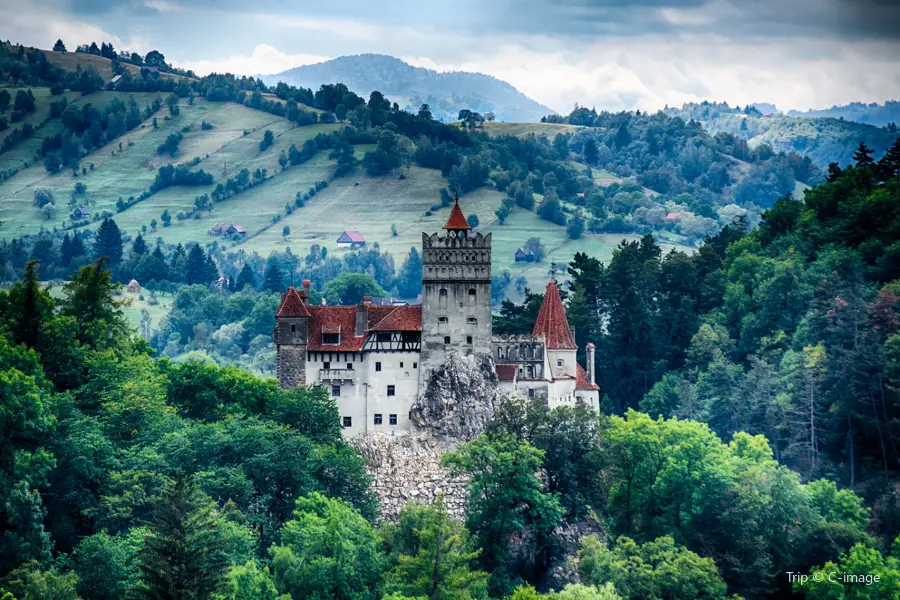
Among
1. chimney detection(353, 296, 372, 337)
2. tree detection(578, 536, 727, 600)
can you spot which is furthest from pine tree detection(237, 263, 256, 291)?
tree detection(578, 536, 727, 600)

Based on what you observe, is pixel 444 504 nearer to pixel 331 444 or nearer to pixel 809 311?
pixel 331 444

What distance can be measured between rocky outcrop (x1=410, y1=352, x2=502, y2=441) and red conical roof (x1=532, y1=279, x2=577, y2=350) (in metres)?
6.95

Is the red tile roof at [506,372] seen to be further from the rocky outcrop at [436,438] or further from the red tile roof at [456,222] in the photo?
the red tile roof at [456,222]

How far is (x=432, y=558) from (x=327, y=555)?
5540 millimetres

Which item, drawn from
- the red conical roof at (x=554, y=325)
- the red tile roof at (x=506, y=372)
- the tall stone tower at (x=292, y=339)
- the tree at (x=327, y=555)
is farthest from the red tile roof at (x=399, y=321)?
the tree at (x=327, y=555)

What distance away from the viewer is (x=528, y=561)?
286ft

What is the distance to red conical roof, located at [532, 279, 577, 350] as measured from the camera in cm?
9469

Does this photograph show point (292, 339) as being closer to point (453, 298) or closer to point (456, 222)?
point (453, 298)

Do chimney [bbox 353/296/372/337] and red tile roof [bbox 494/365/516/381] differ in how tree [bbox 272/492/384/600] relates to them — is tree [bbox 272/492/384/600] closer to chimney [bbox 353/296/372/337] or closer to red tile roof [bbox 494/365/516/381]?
chimney [bbox 353/296/372/337]

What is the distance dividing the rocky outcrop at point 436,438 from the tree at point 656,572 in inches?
380

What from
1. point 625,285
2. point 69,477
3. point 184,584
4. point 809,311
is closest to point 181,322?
point 625,285

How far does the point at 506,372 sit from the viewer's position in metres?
91.1

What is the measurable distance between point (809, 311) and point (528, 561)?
108ft

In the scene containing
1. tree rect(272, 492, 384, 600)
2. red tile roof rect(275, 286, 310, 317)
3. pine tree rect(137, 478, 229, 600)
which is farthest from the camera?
red tile roof rect(275, 286, 310, 317)
